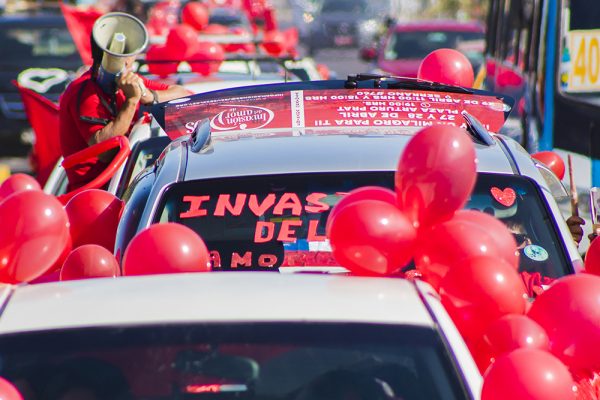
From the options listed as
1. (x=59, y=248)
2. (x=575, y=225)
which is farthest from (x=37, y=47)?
(x=59, y=248)

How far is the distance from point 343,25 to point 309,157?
3668cm

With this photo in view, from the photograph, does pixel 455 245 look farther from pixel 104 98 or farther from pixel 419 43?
pixel 419 43

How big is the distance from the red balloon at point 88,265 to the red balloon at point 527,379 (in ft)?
4.77

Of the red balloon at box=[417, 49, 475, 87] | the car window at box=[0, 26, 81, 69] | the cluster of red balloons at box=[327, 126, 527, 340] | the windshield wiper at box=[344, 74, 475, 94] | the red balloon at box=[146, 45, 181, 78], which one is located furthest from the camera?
the car window at box=[0, 26, 81, 69]

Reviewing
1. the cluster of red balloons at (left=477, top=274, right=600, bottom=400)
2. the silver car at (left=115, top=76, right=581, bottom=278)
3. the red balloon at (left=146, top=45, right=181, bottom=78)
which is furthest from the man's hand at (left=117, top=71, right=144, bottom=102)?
the cluster of red balloons at (left=477, top=274, right=600, bottom=400)

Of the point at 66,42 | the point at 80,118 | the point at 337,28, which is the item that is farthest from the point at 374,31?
the point at 80,118

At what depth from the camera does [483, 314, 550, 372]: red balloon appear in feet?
11.9

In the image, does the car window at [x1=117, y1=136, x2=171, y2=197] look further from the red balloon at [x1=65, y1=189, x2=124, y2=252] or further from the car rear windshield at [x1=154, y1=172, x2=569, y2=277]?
the car rear windshield at [x1=154, y1=172, x2=569, y2=277]

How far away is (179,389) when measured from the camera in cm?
315

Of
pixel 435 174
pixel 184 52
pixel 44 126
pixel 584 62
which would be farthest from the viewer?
pixel 184 52

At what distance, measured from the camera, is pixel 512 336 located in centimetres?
364

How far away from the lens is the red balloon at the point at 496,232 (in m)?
4.01

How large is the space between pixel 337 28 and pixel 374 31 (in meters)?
1.18

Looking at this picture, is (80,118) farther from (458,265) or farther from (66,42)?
(66,42)
